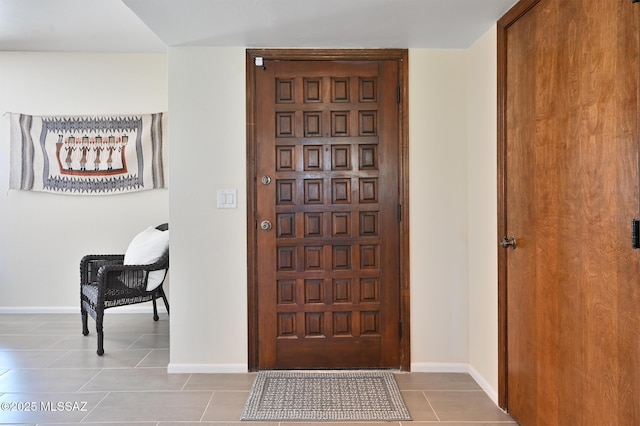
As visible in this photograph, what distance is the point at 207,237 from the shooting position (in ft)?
9.67

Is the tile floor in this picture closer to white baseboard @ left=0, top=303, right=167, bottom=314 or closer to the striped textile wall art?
white baseboard @ left=0, top=303, right=167, bottom=314

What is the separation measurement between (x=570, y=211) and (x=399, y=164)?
1.28m

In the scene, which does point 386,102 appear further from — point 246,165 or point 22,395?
point 22,395

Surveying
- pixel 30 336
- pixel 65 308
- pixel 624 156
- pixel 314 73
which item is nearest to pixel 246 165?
pixel 314 73

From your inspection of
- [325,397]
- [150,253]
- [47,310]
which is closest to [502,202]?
[325,397]

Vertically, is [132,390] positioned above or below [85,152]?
below

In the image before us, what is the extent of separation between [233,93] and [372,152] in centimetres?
94

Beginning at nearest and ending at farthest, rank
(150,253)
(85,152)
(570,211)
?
(570,211) < (150,253) < (85,152)

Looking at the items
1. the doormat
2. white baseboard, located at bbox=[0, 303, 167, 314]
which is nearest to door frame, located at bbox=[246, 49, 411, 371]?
the doormat

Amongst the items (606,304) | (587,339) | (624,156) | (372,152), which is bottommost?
(587,339)

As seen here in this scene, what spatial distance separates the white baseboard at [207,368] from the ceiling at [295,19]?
1.99 metres

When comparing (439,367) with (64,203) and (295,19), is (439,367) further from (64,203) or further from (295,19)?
(64,203)

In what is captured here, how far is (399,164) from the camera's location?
2.96m

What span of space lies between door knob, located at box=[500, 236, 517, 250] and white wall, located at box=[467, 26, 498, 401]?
0.40 ft
